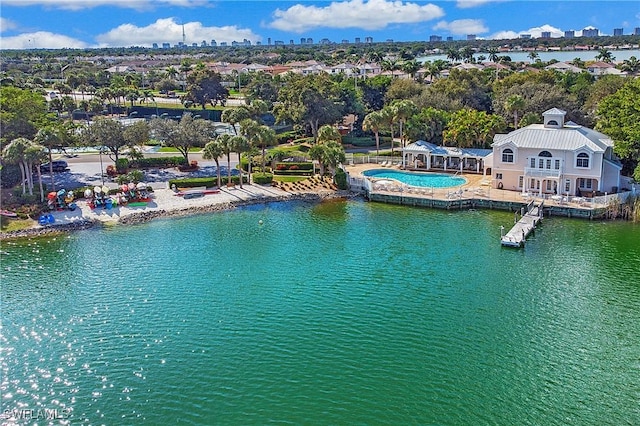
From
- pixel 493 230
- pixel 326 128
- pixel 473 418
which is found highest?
pixel 326 128

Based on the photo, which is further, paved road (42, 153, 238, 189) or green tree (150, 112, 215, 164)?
green tree (150, 112, 215, 164)

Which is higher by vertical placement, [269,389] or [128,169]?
[128,169]

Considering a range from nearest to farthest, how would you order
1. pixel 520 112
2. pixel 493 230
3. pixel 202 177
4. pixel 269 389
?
pixel 269 389 → pixel 493 230 → pixel 202 177 → pixel 520 112

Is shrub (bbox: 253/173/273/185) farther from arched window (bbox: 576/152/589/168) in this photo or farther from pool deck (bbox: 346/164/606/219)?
arched window (bbox: 576/152/589/168)

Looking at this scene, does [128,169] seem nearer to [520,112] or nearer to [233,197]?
[233,197]

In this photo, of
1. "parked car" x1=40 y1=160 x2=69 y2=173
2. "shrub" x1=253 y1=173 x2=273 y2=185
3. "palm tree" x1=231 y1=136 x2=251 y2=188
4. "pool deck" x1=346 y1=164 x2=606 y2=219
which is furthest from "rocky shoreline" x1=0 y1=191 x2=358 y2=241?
"parked car" x1=40 y1=160 x2=69 y2=173

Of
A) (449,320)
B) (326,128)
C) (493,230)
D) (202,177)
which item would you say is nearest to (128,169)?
(202,177)

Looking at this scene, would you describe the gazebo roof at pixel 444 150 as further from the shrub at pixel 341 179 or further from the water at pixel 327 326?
the water at pixel 327 326
